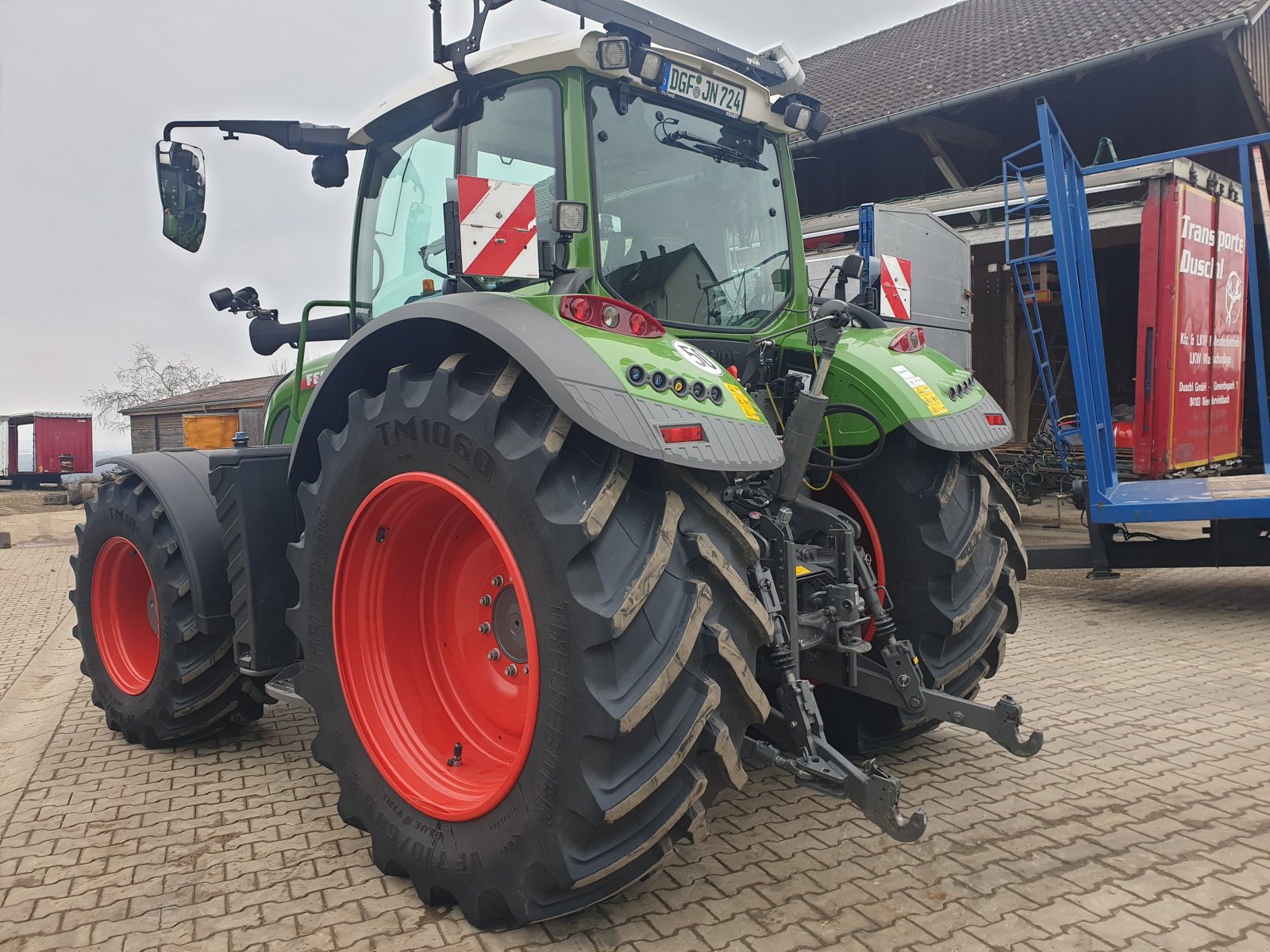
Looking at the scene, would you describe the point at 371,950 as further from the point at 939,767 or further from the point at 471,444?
the point at 939,767

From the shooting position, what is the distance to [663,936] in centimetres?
234

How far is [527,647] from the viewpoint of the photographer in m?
2.33

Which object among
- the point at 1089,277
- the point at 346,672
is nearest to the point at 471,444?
the point at 346,672

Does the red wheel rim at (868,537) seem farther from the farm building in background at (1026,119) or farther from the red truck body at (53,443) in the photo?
the red truck body at (53,443)

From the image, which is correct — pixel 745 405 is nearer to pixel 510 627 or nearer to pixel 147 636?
pixel 510 627

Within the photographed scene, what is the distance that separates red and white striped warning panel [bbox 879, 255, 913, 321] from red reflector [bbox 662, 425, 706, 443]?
5850 millimetres

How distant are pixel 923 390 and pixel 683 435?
4.47 feet

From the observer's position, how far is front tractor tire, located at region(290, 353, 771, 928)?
2.14 m

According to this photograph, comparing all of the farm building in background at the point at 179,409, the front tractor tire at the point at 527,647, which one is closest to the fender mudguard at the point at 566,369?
the front tractor tire at the point at 527,647

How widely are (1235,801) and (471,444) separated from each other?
2854 millimetres

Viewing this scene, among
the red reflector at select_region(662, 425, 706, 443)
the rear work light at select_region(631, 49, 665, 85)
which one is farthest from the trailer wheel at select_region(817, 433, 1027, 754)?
the rear work light at select_region(631, 49, 665, 85)

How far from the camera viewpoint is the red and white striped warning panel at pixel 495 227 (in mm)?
2414

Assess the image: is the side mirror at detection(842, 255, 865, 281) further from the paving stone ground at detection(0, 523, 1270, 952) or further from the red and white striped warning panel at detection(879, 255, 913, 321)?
the red and white striped warning panel at detection(879, 255, 913, 321)

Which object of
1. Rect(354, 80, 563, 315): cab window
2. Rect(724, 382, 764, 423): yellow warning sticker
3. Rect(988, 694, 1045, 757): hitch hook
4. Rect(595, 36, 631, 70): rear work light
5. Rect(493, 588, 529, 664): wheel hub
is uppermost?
Rect(595, 36, 631, 70): rear work light
